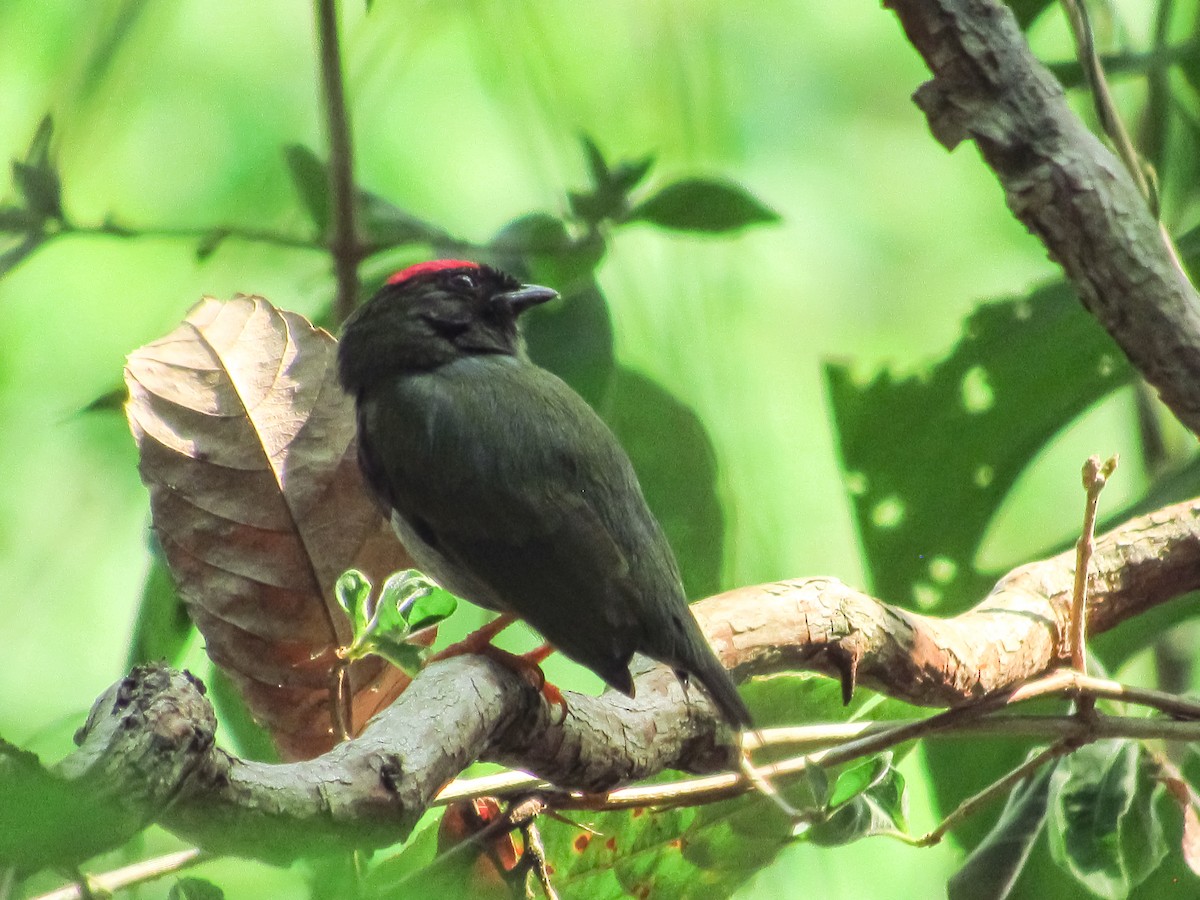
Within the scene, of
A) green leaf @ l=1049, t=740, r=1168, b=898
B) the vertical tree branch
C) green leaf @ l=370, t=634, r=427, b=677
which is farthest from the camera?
the vertical tree branch

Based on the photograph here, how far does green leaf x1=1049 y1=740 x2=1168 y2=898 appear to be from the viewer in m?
1.79

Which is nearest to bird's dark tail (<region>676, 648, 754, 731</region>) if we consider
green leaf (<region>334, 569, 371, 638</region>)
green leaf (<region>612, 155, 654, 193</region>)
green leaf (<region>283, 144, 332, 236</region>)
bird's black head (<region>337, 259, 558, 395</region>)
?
green leaf (<region>334, 569, 371, 638</region>)

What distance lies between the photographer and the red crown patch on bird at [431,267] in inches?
102

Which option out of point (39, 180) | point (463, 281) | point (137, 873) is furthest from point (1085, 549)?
point (39, 180)

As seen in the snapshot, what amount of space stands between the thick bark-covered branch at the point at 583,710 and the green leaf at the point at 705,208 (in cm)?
68

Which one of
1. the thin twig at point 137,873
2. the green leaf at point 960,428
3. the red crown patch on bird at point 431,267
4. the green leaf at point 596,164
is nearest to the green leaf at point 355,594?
the thin twig at point 137,873

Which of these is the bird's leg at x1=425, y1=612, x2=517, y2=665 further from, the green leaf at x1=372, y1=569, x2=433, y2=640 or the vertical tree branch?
the vertical tree branch

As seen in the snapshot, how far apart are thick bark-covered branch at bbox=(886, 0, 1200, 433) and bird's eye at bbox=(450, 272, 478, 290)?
3.54ft

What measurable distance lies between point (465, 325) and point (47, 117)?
118cm

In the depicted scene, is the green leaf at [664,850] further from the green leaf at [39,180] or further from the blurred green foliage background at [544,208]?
the green leaf at [39,180]

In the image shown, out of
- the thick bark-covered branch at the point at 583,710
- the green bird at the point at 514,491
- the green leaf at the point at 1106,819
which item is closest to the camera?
the thick bark-covered branch at the point at 583,710

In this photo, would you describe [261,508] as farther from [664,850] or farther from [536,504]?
[664,850]

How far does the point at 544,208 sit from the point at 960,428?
1039mm

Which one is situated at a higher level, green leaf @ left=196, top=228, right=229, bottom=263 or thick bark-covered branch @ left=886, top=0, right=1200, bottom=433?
thick bark-covered branch @ left=886, top=0, right=1200, bottom=433
